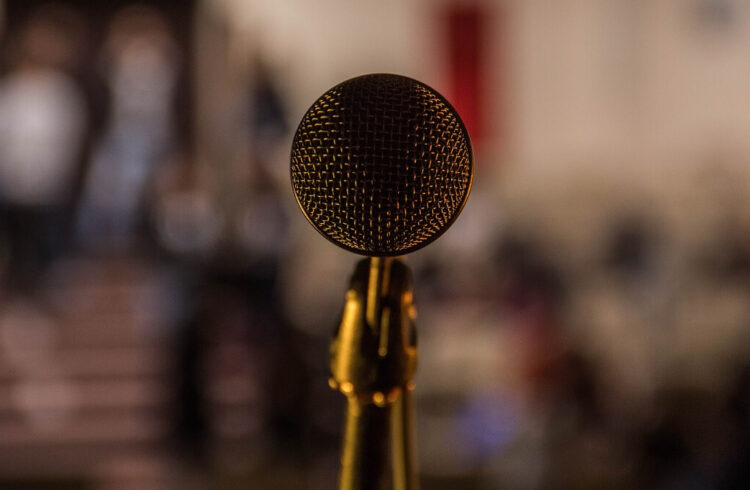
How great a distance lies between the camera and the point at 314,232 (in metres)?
6.71

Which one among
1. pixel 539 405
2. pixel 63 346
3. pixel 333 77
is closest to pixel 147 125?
pixel 333 77

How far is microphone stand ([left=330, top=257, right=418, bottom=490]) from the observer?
0.55 metres

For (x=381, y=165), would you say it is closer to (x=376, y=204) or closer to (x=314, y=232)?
(x=376, y=204)

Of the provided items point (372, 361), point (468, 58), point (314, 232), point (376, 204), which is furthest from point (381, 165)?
point (468, 58)

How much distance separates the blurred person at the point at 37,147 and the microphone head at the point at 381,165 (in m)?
5.97

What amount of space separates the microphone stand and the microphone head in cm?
4

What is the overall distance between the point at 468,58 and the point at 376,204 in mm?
6654

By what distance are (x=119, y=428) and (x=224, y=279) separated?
1.31 metres

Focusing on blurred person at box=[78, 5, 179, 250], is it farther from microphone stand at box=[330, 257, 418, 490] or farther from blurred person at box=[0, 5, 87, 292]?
microphone stand at box=[330, 257, 418, 490]

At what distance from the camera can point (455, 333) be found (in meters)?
6.79

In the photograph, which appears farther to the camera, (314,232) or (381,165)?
(314,232)

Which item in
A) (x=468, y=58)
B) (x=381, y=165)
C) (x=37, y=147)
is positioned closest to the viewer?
(x=381, y=165)

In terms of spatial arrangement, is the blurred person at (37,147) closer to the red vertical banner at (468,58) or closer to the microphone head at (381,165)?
the red vertical banner at (468,58)

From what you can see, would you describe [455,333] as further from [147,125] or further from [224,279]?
[147,125]
